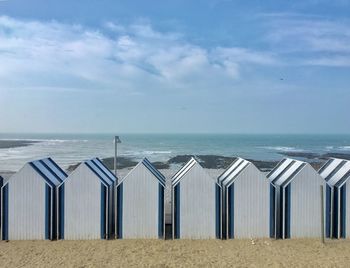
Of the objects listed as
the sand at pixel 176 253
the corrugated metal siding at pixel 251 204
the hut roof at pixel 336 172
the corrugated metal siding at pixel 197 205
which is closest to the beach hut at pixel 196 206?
the corrugated metal siding at pixel 197 205

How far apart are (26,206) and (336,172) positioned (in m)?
11.7

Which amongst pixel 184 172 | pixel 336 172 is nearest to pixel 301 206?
pixel 336 172

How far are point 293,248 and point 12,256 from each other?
9.17 metres

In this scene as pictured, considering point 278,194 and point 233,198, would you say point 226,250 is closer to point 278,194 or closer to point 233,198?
point 233,198

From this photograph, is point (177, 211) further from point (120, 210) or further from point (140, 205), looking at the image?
point (120, 210)

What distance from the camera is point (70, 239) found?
13023 millimetres

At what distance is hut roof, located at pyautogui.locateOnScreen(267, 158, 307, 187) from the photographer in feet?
44.2

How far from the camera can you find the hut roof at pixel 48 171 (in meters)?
13.1

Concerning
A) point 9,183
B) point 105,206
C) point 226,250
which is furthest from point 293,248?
point 9,183

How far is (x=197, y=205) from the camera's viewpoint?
1321 centimetres

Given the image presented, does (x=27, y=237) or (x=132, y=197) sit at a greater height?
(x=132, y=197)

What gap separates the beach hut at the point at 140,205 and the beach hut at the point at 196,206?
58 centimetres

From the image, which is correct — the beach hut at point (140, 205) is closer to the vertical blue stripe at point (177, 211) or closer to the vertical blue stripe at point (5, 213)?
the vertical blue stripe at point (177, 211)

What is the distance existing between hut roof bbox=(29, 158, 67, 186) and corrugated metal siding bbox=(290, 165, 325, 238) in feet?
28.9
